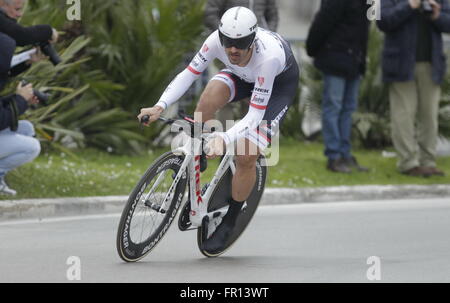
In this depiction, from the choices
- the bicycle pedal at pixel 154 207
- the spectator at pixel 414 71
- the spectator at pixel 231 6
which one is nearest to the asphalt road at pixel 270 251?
the bicycle pedal at pixel 154 207

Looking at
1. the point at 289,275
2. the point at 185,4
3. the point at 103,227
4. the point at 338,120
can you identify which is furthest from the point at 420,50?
the point at 289,275

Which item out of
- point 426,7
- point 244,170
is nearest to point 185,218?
point 244,170

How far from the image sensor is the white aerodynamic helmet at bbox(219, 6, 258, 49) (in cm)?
706

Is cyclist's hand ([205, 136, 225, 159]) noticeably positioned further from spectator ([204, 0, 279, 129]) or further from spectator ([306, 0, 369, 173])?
spectator ([306, 0, 369, 173])

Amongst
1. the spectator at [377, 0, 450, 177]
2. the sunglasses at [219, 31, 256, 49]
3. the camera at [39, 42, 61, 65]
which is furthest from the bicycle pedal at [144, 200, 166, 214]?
the spectator at [377, 0, 450, 177]

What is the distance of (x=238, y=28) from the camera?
7.05 metres

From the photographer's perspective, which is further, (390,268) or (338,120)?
Answer: (338,120)

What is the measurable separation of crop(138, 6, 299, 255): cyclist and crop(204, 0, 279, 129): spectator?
3.87 meters

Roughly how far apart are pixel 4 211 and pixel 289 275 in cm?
290

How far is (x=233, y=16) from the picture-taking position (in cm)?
709

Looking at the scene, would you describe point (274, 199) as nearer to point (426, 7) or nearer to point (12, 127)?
point (426, 7)

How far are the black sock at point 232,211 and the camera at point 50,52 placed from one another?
2168mm

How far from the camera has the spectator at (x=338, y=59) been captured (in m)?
11.6

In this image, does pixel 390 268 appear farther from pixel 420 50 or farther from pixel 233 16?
pixel 420 50
